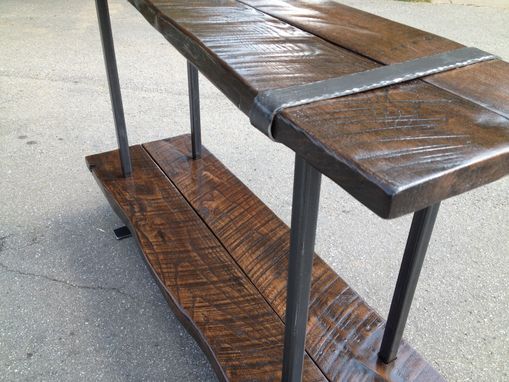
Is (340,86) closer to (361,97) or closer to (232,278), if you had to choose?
(361,97)

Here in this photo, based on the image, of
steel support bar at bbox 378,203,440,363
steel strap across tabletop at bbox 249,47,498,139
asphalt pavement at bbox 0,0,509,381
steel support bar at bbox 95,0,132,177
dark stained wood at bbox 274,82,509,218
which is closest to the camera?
dark stained wood at bbox 274,82,509,218

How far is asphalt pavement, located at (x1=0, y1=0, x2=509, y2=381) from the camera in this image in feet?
4.37

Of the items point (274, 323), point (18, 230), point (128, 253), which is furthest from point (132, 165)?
point (274, 323)

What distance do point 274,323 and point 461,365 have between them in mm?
520

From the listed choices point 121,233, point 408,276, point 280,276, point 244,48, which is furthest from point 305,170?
point 121,233

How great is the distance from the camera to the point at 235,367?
1.10 meters

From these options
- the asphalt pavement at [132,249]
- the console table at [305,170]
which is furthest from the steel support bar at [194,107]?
the asphalt pavement at [132,249]

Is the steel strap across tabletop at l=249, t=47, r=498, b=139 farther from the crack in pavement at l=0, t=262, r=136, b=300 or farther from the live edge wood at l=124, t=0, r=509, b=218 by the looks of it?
the crack in pavement at l=0, t=262, r=136, b=300

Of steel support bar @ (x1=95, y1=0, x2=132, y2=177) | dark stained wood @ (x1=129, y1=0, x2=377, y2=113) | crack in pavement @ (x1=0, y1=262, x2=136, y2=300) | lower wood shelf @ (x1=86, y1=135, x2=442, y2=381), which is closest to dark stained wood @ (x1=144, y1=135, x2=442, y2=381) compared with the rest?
lower wood shelf @ (x1=86, y1=135, x2=442, y2=381)

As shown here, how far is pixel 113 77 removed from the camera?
61.6 inches

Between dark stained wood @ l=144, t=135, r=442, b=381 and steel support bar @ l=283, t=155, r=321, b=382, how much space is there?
0.25 m

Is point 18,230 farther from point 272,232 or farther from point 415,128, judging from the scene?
point 415,128

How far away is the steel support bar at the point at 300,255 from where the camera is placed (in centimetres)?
73

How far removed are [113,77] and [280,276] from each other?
804mm
